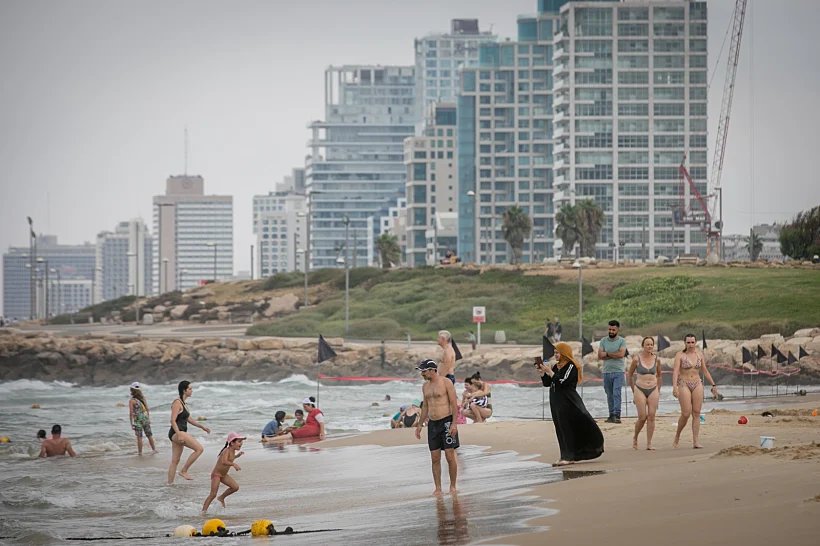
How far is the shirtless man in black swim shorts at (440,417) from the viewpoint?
13.1 meters

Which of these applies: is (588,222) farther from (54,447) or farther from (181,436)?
(181,436)

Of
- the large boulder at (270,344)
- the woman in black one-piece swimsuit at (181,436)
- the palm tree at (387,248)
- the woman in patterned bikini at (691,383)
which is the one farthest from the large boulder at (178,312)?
the woman in patterned bikini at (691,383)

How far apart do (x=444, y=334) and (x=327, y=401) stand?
22.8 metres

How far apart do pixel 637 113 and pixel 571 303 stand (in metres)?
72.2

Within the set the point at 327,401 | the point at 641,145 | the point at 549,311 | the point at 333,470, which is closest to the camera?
the point at 333,470

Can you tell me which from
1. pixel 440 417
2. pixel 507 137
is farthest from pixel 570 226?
pixel 440 417

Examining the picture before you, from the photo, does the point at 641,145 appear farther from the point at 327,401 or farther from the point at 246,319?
the point at 327,401

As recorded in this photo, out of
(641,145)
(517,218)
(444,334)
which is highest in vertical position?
(641,145)

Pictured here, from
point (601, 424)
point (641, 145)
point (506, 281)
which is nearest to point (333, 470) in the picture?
point (601, 424)

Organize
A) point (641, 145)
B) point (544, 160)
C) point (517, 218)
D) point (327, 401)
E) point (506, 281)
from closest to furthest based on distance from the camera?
point (327, 401) < point (506, 281) < point (517, 218) < point (641, 145) < point (544, 160)

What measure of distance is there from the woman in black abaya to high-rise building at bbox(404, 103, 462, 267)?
162240 millimetres

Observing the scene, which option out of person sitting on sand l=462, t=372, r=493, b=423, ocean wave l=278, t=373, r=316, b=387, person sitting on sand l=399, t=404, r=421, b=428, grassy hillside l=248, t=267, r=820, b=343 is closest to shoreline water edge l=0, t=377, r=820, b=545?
person sitting on sand l=399, t=404, r=421, b=428

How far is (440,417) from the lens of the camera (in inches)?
520

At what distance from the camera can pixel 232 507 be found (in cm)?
1440
